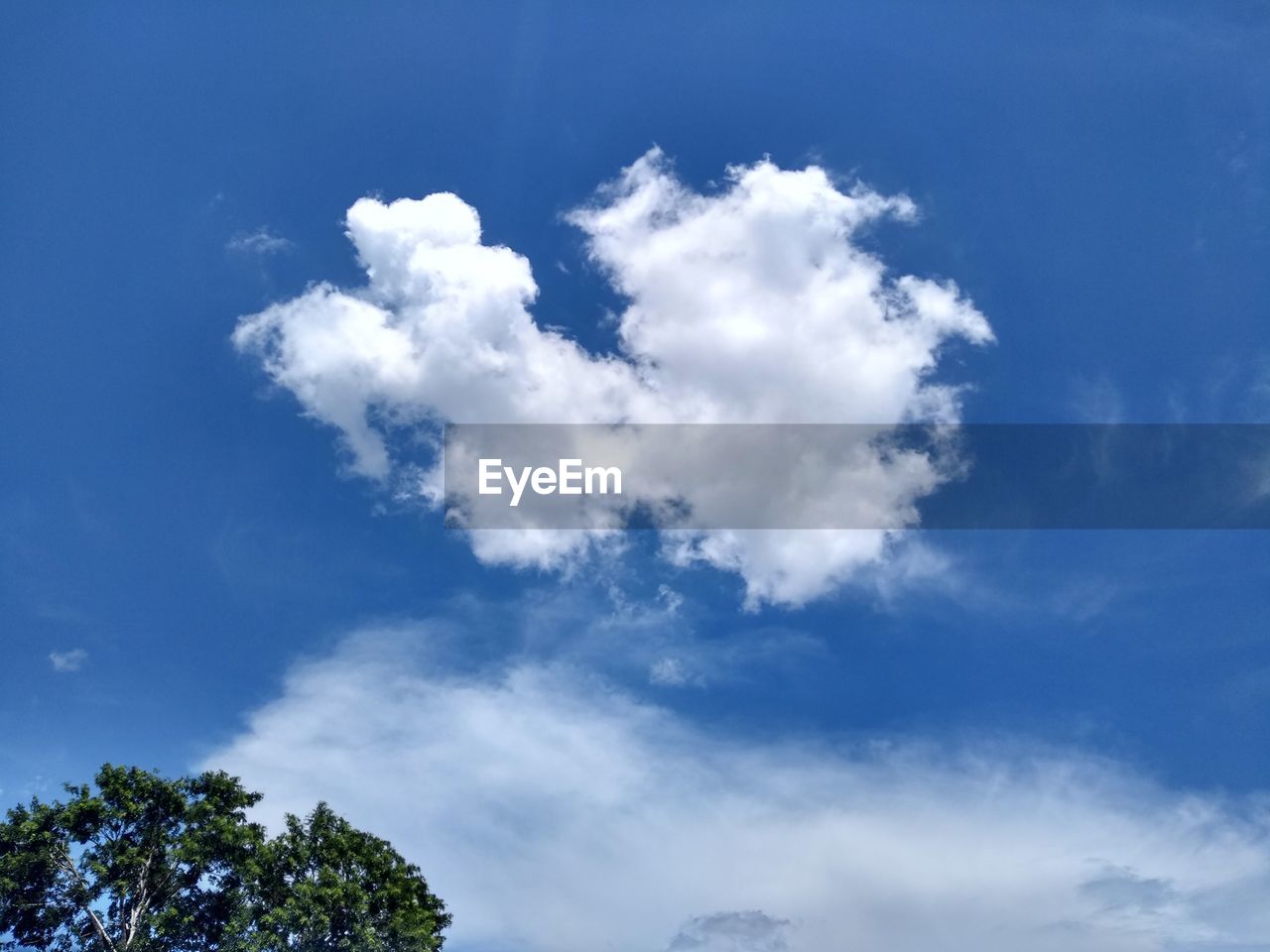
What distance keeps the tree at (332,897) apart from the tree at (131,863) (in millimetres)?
1439

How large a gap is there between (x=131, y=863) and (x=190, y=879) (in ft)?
9.13

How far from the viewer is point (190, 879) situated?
4362 centimetres

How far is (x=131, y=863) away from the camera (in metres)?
42.2

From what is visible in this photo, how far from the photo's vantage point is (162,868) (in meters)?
42.9

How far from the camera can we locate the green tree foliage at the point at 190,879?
4144cm

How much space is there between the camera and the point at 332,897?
4253 centimetres

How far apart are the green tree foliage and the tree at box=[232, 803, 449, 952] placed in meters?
0.05

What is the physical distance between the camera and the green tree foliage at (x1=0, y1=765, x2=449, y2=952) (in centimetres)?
4144

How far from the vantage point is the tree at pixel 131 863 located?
136ft

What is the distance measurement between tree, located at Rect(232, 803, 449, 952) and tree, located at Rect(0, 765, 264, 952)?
144 centimetres

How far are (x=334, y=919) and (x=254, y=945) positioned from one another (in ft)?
11.1

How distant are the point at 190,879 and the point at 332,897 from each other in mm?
6961

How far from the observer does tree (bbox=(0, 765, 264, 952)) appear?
41312 millimetres

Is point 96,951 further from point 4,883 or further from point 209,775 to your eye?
point 209,775
